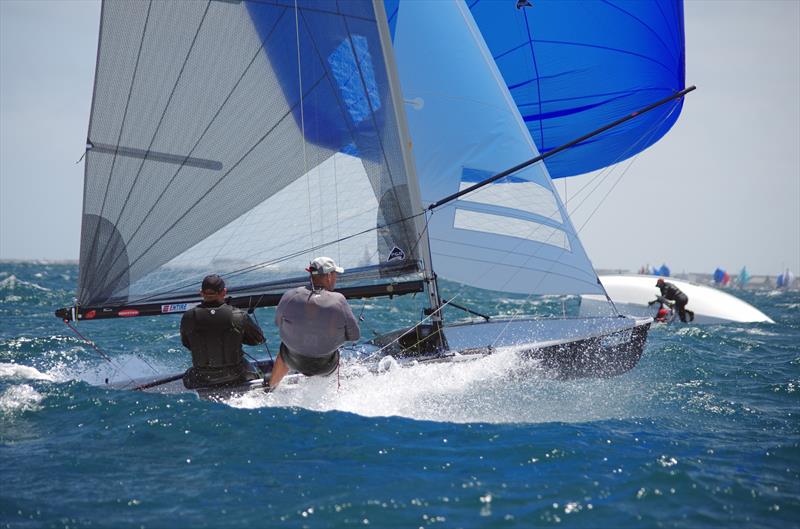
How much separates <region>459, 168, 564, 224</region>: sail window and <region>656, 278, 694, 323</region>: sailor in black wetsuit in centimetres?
941

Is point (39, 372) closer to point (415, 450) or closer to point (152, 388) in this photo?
point (152, 388)

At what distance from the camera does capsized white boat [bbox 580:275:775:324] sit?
16703mm

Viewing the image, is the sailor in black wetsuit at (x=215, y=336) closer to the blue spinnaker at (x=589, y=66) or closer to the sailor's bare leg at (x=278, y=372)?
the sailor's bare leg at (x=278, y=372)

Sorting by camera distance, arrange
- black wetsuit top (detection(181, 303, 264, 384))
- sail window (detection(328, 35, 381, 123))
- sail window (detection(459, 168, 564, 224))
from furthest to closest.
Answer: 1. sail window (detection(459, 168, 564, 224))
2. sail window (detection(328, 35, 381, 123))
3. black wetsuit top (detection(181, 303, 264, 384))

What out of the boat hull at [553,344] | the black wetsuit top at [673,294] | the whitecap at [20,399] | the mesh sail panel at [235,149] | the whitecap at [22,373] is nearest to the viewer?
the whitecap at [20,399]

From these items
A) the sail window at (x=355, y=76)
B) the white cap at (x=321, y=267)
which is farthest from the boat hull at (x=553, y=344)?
the sail window at (x=355, y=76)

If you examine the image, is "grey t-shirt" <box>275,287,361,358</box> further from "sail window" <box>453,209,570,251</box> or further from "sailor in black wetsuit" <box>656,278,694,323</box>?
"sailor in black wetsuit" <box>656,278,694,323</box>

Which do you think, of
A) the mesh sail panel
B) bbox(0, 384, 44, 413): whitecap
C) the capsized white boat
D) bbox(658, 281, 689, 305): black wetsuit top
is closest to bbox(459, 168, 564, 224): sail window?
the mesh sail panel

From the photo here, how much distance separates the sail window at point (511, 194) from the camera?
23.0 feet

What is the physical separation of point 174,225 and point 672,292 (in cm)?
1285

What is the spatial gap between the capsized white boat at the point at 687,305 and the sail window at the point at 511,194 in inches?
360

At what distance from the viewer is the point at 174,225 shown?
5.89m

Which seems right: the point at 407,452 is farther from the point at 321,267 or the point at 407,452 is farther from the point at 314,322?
the point at 321,267

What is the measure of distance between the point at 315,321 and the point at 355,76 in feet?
8.53
